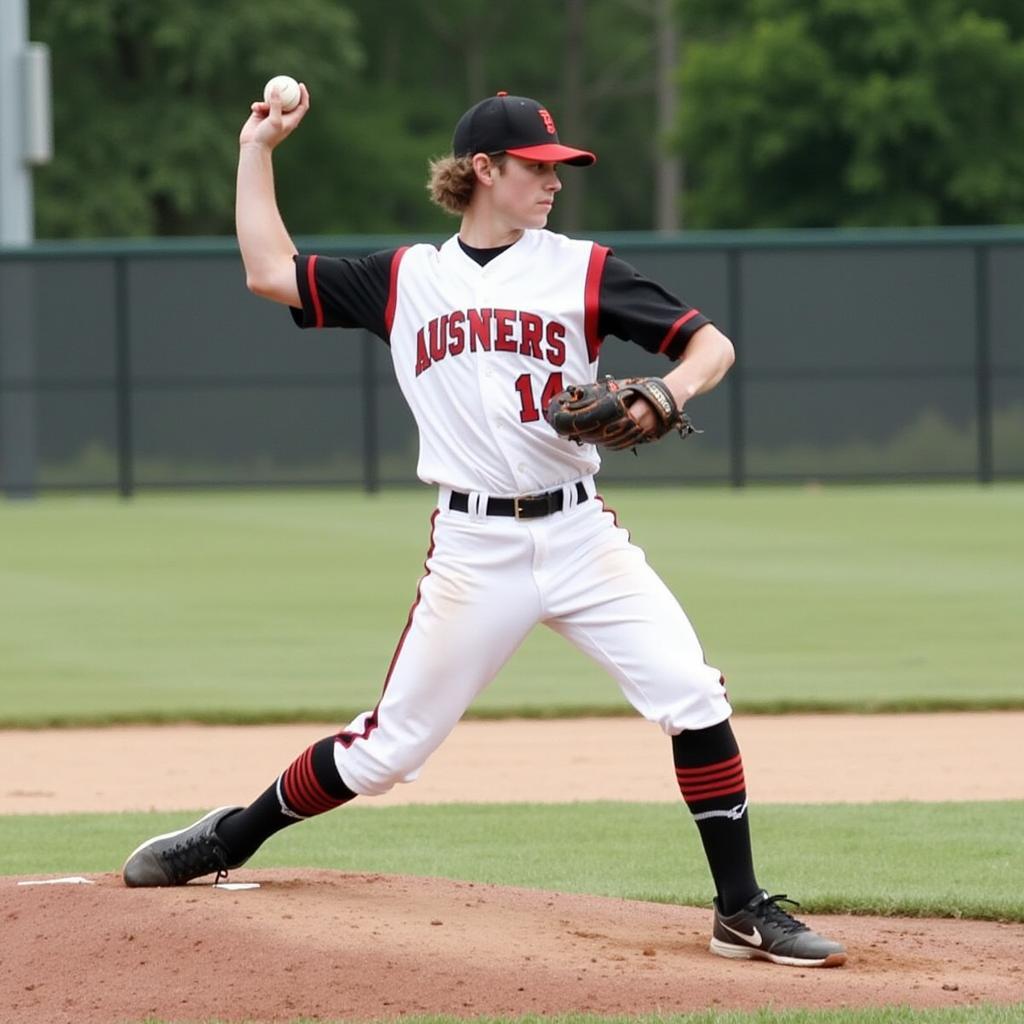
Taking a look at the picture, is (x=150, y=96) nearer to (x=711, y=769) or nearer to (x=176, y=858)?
(x=176, y=858)

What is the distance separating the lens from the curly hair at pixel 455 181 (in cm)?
488

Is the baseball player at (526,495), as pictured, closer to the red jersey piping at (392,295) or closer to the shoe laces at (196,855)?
the red jersey piping at (392,295)

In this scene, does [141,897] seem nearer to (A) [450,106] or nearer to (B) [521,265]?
(B) [521,265]

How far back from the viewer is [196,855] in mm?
5215

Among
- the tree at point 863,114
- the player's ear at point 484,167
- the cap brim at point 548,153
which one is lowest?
the player's ear at point 484,167

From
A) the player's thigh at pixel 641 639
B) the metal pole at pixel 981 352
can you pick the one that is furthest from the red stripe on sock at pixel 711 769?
the metal pole at pixel 981 352

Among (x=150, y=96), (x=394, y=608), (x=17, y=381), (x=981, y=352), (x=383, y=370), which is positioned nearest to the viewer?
(x=394, y=608)

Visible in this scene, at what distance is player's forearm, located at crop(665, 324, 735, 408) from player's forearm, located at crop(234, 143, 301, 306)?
97cm

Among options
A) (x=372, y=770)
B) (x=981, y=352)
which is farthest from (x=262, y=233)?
(x=981, y=352)

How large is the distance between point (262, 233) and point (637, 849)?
240 centimetres

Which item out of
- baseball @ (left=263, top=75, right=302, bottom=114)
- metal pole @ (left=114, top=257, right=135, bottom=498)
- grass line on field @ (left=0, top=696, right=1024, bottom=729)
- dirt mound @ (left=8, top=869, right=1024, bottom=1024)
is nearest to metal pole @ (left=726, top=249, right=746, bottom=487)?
metal pole @ (left=114, top=257, right=135, bottom=498)

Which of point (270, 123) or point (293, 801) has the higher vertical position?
point (270, 123)

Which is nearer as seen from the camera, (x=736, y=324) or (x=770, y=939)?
(x=770, y=939)

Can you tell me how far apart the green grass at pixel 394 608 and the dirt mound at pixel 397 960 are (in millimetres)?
4073
